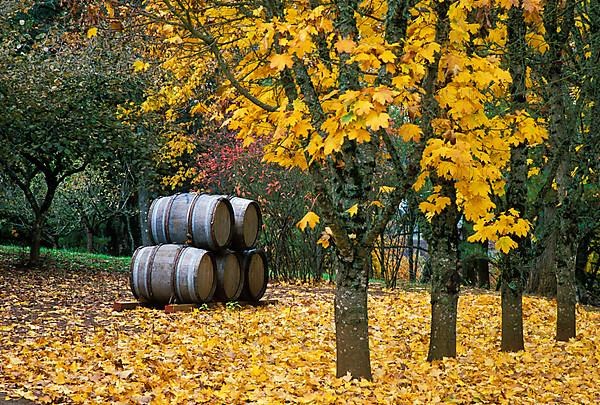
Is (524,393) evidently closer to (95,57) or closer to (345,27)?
(345,27)

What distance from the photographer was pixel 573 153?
8750 mm

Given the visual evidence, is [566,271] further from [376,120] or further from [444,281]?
[376,120]

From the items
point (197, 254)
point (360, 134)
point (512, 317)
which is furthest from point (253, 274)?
point (360, 134)

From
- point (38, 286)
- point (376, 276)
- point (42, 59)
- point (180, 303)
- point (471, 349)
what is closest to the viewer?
point (471, 349)

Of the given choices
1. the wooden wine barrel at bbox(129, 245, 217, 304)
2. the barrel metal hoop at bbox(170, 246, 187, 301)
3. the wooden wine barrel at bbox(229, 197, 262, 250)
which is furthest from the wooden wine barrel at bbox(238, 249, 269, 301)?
the barrel metal hoop at bbox(170, 246, 187, 301)

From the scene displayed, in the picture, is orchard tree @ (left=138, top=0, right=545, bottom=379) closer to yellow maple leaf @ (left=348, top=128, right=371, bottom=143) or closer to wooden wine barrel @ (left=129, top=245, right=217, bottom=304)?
yellow maple leaf @ (left=348, top=128, right=371, bottom=143)

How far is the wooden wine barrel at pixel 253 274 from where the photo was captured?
1089 cm

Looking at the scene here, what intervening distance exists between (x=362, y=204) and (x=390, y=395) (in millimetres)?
1456

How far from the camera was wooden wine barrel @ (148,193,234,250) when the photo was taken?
10211mm

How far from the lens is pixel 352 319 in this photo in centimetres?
583

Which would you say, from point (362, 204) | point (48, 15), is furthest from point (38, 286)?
point (48, 15)

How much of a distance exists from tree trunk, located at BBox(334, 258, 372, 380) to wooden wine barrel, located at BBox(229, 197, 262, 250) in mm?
4966

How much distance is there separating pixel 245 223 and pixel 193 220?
842 mm

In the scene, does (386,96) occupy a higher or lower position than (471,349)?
higher
